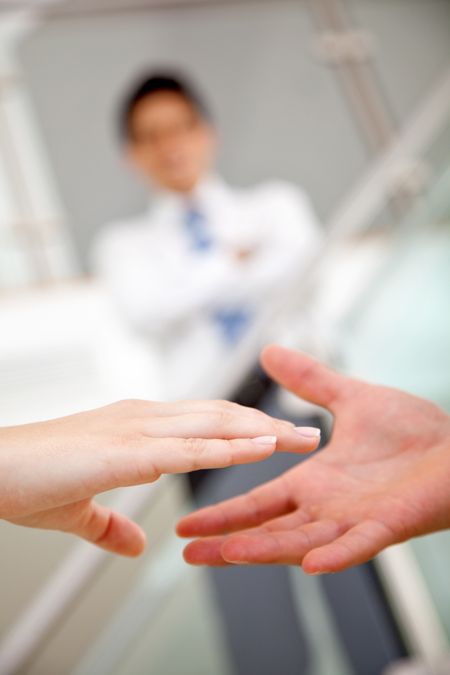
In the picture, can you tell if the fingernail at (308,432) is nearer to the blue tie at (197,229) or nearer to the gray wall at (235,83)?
the blue tie at (197,229)

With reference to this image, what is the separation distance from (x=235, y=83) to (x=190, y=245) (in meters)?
1.64

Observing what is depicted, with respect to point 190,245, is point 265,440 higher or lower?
lower

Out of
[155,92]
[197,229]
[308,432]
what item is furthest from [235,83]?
[308,432]

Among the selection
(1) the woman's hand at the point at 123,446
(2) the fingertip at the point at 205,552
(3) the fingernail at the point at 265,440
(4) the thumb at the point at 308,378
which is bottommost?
(2) the fingertip at the point at 205,552

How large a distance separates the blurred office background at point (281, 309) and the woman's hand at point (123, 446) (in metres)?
0.45

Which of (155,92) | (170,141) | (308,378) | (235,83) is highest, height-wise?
(235,83)

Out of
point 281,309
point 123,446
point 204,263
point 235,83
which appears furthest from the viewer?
point 235,83

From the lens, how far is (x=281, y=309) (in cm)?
115

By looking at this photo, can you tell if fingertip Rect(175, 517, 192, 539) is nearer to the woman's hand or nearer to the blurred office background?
the woman's hand

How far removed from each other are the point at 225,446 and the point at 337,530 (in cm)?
13

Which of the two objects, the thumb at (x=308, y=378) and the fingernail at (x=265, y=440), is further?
the thumb at (x=308, y=378)

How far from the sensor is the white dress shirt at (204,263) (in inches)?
53.7

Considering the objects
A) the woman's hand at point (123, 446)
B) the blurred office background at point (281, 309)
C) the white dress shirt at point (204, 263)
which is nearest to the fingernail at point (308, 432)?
the woman's hand at point (123, 446)

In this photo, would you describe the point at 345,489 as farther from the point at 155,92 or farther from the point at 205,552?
the point at 155,92
